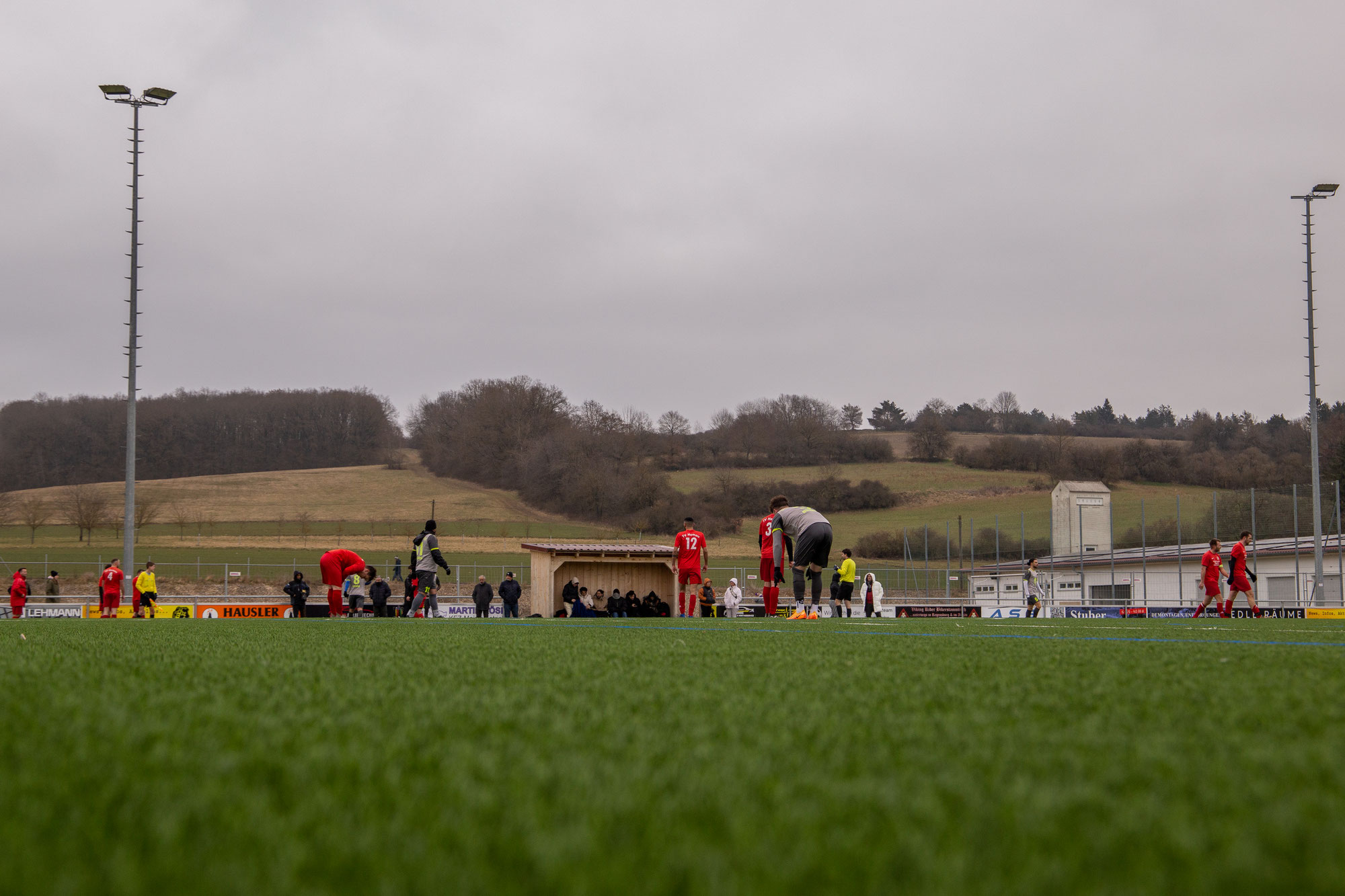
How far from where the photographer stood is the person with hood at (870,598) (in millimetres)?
30272

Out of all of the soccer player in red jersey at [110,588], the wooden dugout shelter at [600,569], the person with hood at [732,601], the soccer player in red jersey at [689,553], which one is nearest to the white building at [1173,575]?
the person with hood at [732,601]

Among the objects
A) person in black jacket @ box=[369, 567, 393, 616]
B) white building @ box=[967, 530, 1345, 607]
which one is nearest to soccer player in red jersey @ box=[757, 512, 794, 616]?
person in black jacket @ box=[369, 567, 393, 616]

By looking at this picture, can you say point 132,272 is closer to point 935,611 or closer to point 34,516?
point 935,611

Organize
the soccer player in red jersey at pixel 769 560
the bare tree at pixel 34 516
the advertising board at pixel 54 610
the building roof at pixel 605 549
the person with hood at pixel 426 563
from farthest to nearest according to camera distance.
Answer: the bare tree at pixel 34 516, the advertising board at pixel 54 610, the building roof at pixel 605 549, the person with hood at pixel 426 563, the soccer player in red jersey at pixel 769 560

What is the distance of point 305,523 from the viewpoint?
62719 mm

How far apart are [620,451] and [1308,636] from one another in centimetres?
6750

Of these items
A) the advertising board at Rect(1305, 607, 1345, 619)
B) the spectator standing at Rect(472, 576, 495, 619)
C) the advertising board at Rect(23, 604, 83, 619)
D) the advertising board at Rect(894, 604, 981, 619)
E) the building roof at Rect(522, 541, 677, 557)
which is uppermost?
the building roof at Rect(522, 541, 677, 557)

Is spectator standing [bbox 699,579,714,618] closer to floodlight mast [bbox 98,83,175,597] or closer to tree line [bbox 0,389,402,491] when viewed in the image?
floodlight mast [bbox 98,83,175,597]

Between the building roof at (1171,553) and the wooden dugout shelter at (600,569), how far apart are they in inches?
676

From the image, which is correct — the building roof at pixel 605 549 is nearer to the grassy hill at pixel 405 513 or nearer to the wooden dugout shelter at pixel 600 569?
the wooden dugout shelter at pixel 600 569

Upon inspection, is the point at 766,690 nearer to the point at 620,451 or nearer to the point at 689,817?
the point at 689,817

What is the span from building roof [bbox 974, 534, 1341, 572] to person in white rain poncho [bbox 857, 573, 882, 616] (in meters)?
10.1

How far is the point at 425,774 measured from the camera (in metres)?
A: 1.83

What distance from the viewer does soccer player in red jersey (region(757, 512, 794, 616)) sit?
14619 millimetres
